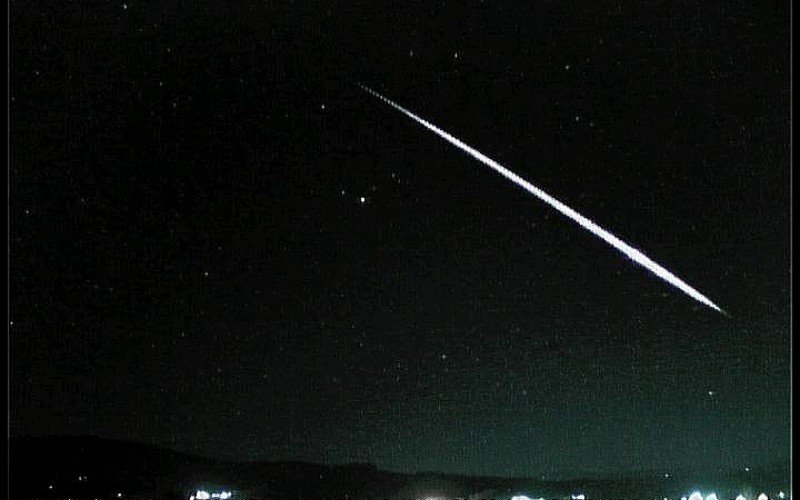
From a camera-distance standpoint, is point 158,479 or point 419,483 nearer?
point 419,483

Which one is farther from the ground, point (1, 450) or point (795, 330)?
point (795, 330)

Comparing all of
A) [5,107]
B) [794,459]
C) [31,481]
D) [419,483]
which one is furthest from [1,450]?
[31,481]

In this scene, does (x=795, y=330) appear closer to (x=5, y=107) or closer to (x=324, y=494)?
(x=5, y=107)

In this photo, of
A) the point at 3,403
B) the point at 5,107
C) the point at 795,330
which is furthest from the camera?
the point at 5,107

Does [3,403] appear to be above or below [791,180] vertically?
below

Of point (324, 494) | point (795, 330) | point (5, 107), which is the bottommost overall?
point (324, 494)

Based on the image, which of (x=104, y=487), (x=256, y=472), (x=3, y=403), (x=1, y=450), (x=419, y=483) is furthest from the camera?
(x=256, y=472)

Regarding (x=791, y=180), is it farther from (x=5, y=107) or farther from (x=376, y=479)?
(x=376, y=479)

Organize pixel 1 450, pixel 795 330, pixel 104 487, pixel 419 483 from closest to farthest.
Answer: pixel 795 330
pixel 1 450
pixel 419 483
pixel 104 487

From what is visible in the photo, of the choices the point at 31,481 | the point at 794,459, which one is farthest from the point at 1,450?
the point at 31,481
